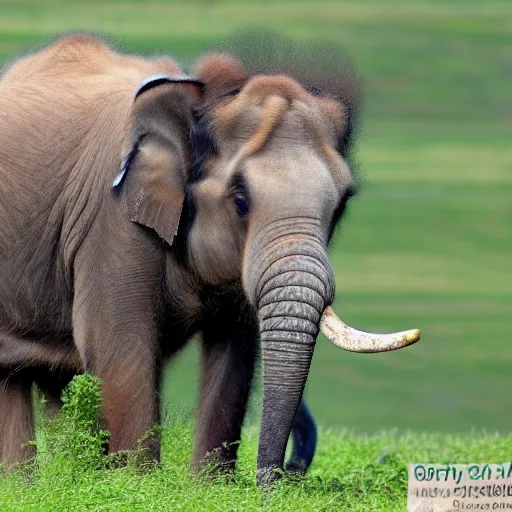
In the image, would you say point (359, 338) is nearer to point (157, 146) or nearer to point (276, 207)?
point (276, 207)

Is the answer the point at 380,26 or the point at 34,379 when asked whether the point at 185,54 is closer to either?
the point at 380,26

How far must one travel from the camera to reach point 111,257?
8.98 meters

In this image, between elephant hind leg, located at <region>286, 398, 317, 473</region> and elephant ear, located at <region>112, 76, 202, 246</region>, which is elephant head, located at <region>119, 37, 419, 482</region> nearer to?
elephant ear, located at <region>112, 76, 202, 246</region>

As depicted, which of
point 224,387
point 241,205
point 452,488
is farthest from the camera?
point 224,387

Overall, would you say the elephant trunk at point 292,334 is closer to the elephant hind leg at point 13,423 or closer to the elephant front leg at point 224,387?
the elephant front leg at point 224,387

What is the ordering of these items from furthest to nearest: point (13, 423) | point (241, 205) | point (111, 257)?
point (13, 423), point (111, 257), point (241, 205)

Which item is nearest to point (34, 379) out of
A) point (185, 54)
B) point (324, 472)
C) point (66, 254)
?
point (66, 254)

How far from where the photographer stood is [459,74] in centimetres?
3662

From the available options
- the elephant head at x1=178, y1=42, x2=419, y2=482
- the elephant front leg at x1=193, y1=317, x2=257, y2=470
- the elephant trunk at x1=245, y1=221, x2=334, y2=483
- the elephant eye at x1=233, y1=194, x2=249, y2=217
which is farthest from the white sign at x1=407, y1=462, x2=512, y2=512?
the elephant front leg at x1=193, y1=317, x2=257, y2=470

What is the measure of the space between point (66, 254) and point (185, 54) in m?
24.6

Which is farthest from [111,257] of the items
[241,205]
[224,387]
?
[224,387]

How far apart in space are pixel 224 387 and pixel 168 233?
1.09m

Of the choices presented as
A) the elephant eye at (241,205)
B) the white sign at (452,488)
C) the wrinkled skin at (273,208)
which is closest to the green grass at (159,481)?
the wrinkled skin at (273,208)

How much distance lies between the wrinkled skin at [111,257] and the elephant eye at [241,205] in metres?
0.07
